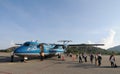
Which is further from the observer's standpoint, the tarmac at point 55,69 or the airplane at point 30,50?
the airplane at point 30,50

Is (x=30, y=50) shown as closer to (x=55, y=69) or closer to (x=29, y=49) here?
(x=29, y=49)

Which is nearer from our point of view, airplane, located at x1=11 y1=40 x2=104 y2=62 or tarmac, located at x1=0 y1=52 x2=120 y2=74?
tarmac, located at x1=0 y1=52 x2=120 y2=74

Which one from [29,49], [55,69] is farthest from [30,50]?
[55,69]

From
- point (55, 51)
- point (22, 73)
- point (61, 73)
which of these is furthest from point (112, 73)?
point (55, 51)

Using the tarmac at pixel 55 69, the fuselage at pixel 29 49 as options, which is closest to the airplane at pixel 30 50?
the fuselage at pixel 29 49

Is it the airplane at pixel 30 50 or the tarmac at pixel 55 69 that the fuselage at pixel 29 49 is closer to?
the airplane at pixel 30 50

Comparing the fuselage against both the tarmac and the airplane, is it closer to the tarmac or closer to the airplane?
the airplane

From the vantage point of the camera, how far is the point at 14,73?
12.5 m

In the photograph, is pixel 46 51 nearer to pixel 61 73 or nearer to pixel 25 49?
pixel 25 49

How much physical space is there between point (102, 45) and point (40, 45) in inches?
638

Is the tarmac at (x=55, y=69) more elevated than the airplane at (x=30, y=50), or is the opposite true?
the airplane at (x=30, y=50)

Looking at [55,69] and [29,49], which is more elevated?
[29,49]

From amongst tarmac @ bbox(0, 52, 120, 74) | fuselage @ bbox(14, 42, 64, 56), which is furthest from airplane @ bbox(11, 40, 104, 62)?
tarmac @ bbox(0, 52, 120, 74)

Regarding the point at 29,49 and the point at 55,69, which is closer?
the point at 55,69
